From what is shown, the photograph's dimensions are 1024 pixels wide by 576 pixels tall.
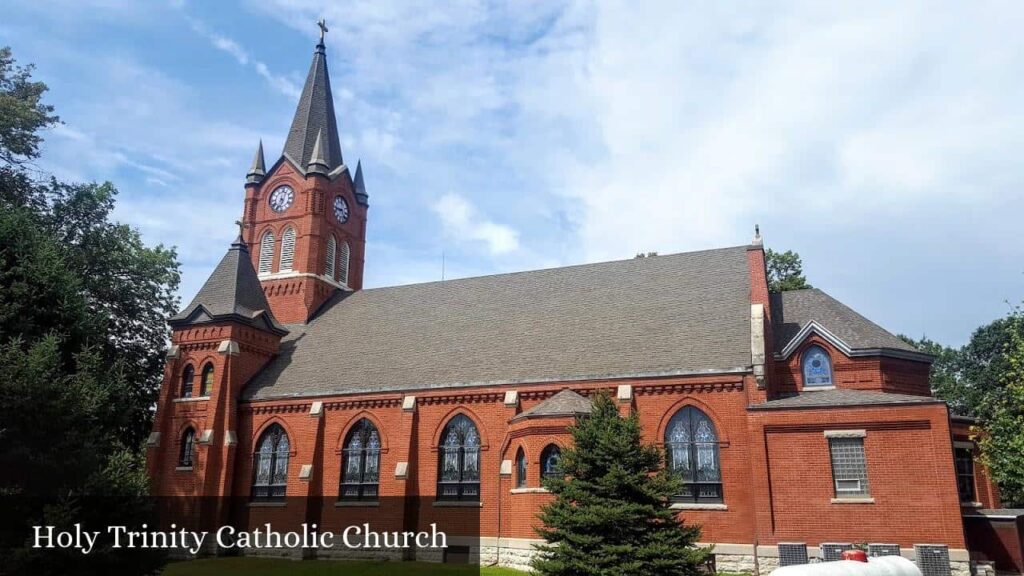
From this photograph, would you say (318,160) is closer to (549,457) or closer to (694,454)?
(549,457)

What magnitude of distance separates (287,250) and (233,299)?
6.78 meters

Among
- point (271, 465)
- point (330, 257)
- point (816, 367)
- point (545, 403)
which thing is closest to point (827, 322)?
point (816, 367)

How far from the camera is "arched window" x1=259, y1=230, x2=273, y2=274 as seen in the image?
131ft

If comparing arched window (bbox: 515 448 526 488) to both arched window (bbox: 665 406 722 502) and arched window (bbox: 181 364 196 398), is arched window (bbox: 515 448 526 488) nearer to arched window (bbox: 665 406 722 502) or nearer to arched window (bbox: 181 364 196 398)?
arched window (bbox: 665 406 722 502)

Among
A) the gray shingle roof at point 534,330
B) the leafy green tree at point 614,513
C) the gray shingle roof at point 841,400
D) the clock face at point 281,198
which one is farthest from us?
the clock face at point 281,198

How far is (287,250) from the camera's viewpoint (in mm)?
39875

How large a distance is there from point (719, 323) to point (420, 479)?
1229 cm

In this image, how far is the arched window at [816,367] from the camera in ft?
84.3

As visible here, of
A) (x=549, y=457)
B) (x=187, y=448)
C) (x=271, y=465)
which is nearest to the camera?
(x=549, y=457)

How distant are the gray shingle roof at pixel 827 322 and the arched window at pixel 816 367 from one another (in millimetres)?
770

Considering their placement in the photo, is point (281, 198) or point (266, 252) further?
point (281, 198)

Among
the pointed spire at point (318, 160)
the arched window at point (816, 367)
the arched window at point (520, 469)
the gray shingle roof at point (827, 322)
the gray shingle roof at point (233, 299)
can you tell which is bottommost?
the arched window at point (520, 469)

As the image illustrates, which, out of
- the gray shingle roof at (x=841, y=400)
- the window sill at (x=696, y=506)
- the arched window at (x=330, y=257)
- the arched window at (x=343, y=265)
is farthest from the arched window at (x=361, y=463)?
the gray shingle roof at (x=841, y=400)

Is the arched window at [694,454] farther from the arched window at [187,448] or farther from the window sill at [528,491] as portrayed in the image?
the arched window at [187,448]
